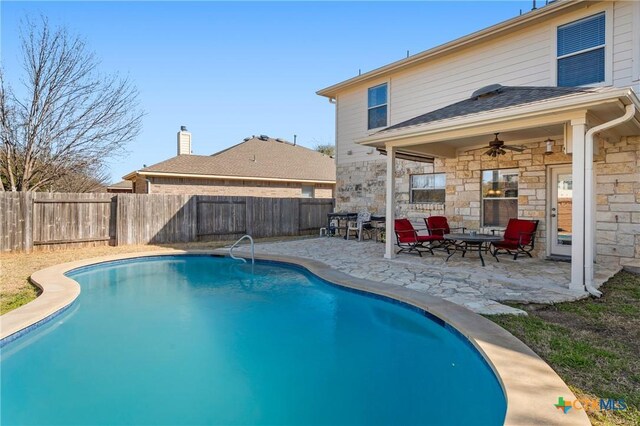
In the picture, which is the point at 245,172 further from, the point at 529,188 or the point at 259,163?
the point at 529,188

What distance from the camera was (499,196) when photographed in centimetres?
927

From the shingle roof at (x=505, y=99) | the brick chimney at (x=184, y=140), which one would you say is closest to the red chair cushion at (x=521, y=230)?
the shingle roof at (x=505, y=99)

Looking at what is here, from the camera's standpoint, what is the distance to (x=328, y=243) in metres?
11.7

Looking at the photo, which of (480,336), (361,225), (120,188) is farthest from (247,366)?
(120,188)

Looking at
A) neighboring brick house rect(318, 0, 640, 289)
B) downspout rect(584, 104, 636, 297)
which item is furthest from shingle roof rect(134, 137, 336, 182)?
downspout rect(584, 104, 636, 297)

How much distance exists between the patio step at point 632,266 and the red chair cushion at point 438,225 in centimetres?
353

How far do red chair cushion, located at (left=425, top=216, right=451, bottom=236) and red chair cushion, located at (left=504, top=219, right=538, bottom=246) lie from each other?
58.0 inches

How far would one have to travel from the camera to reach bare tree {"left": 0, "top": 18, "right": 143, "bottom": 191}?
11352 mm

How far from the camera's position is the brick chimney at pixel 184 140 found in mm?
19219

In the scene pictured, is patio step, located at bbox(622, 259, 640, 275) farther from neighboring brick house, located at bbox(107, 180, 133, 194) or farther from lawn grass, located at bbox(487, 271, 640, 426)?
neighboring brick house, located at bbox(107, 180, 133, 194)

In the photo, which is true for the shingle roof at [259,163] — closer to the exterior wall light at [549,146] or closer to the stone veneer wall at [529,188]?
the stone veneer wall at [529,188]

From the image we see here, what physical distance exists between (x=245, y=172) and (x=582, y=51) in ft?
44.7

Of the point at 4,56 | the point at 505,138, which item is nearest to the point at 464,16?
the point at 505,138

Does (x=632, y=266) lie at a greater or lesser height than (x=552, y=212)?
lesser
